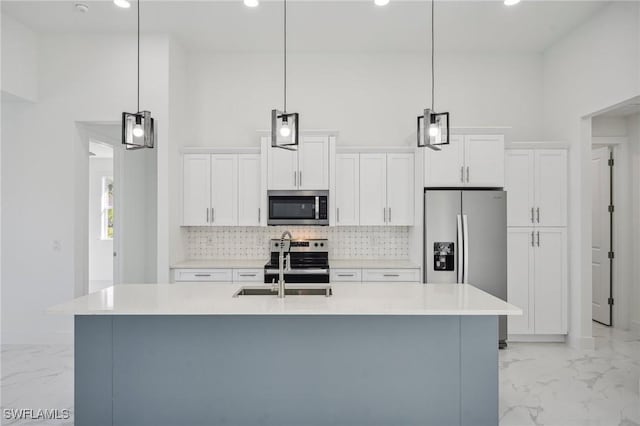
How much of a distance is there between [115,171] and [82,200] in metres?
0.79

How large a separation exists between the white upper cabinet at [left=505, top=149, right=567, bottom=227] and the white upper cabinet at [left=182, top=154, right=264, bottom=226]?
9.13 ft

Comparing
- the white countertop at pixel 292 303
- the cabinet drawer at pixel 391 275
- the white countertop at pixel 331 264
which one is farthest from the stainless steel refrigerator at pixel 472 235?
the white countertop at pixel 292 303

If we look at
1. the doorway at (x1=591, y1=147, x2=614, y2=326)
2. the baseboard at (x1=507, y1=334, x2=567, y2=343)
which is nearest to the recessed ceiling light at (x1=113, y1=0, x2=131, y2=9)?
the baseboard at (x1=507, y1=334, x2=567, y2=343)

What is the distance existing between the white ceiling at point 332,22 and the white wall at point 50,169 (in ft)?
1.14

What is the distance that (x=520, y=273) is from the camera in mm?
4391

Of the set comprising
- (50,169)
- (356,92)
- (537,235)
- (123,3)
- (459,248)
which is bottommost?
(459,248)

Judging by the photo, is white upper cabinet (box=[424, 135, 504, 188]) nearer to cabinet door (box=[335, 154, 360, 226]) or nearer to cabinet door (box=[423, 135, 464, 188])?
cabinet door (box=[423, 135, 464, 188])

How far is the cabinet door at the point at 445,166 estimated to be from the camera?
13.9 feet

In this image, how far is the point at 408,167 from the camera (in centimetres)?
458

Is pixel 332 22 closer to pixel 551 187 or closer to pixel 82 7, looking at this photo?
pixel 82 7

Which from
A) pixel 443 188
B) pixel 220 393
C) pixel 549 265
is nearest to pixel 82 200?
pixel 220 393

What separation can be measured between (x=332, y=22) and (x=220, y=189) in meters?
2.15

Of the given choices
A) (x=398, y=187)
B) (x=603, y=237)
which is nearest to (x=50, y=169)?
(x=398, y=187)

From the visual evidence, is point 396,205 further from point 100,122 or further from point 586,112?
point 100,122
